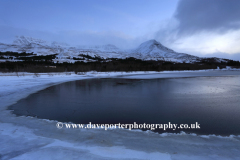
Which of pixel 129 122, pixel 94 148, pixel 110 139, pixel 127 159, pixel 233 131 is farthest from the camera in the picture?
pixel 129 122

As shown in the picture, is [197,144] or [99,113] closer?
[197,144]

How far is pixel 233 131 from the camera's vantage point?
432cm

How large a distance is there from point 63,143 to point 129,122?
7.61 ft

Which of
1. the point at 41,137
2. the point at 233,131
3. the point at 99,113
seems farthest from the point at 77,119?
the point at 233,131

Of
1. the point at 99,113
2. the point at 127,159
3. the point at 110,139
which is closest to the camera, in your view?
the point at 127,159

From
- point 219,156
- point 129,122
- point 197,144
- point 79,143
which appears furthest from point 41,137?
point 219,156

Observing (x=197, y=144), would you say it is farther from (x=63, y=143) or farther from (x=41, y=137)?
(x=41, y=137)

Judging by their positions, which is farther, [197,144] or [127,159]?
[197,144]

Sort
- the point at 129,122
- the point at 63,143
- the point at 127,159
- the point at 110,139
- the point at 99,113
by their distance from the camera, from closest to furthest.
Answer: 1. the point at 127,159
2. the point at 63,143
3. the point at 110,139
4. the point at 129,122
5. the point at 99,113

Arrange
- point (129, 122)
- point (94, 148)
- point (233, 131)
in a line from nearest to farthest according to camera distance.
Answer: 1. point (94, 148)
2. point (233, 131)
3. point (129, 122)

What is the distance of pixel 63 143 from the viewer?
3408mm

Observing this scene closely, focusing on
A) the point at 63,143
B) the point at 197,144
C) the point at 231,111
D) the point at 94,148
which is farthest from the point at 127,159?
the point at 231,111

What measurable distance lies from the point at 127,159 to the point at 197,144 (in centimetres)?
176

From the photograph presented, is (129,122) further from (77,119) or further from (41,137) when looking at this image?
(41,137)
